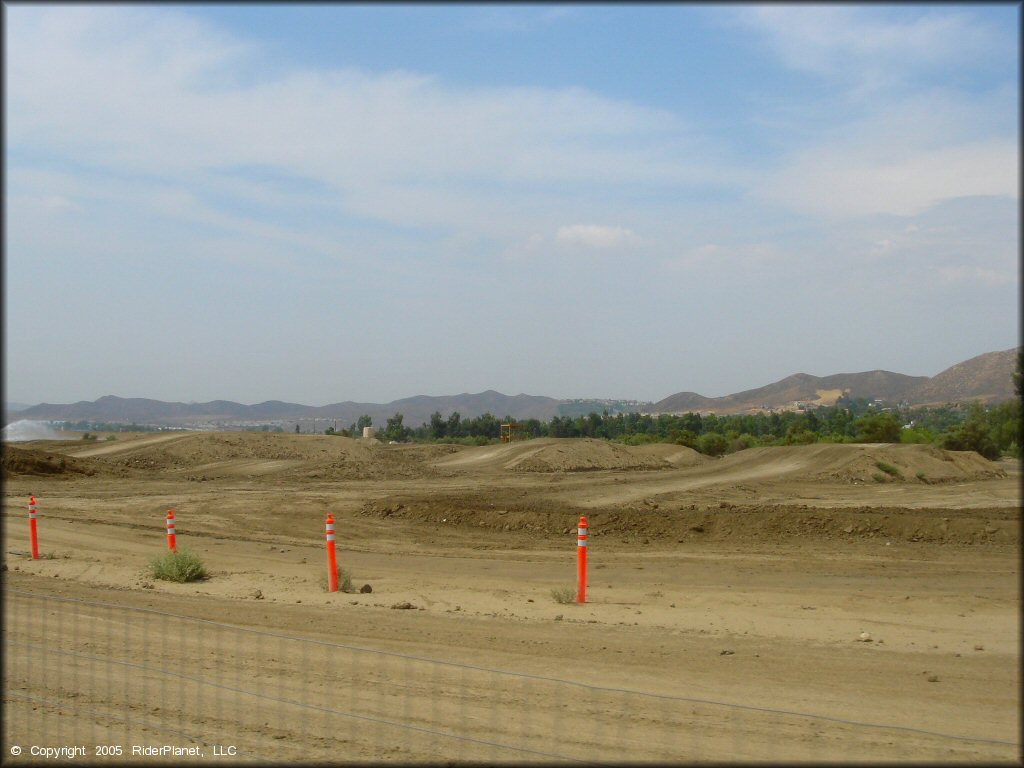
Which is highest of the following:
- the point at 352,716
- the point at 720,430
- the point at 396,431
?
the point at 396,431

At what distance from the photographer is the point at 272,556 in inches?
747

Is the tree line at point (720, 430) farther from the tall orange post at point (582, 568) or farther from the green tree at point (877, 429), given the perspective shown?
the tall orange post at point (582, 568)

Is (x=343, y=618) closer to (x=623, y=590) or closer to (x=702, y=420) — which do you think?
(x=623, y=590)

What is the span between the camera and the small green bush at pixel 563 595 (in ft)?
43.7

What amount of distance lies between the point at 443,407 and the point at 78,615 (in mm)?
179580

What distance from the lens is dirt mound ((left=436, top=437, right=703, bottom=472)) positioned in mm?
44375

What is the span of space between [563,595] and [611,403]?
143688mm

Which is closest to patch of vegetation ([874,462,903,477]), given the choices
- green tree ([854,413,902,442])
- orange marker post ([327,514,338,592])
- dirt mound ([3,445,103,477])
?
green tree ([854,413,902,442])

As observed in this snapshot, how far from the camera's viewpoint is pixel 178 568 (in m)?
15.9

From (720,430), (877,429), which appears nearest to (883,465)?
(877,429)

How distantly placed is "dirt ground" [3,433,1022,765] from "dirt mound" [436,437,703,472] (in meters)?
15.7

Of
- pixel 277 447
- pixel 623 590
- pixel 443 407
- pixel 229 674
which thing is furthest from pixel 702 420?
pixel 443 407

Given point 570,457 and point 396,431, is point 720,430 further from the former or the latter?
point 396,431

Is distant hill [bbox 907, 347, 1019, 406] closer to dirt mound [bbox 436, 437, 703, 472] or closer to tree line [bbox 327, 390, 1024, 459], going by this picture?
tree line [bbox 327, 390, 1024, 459]
